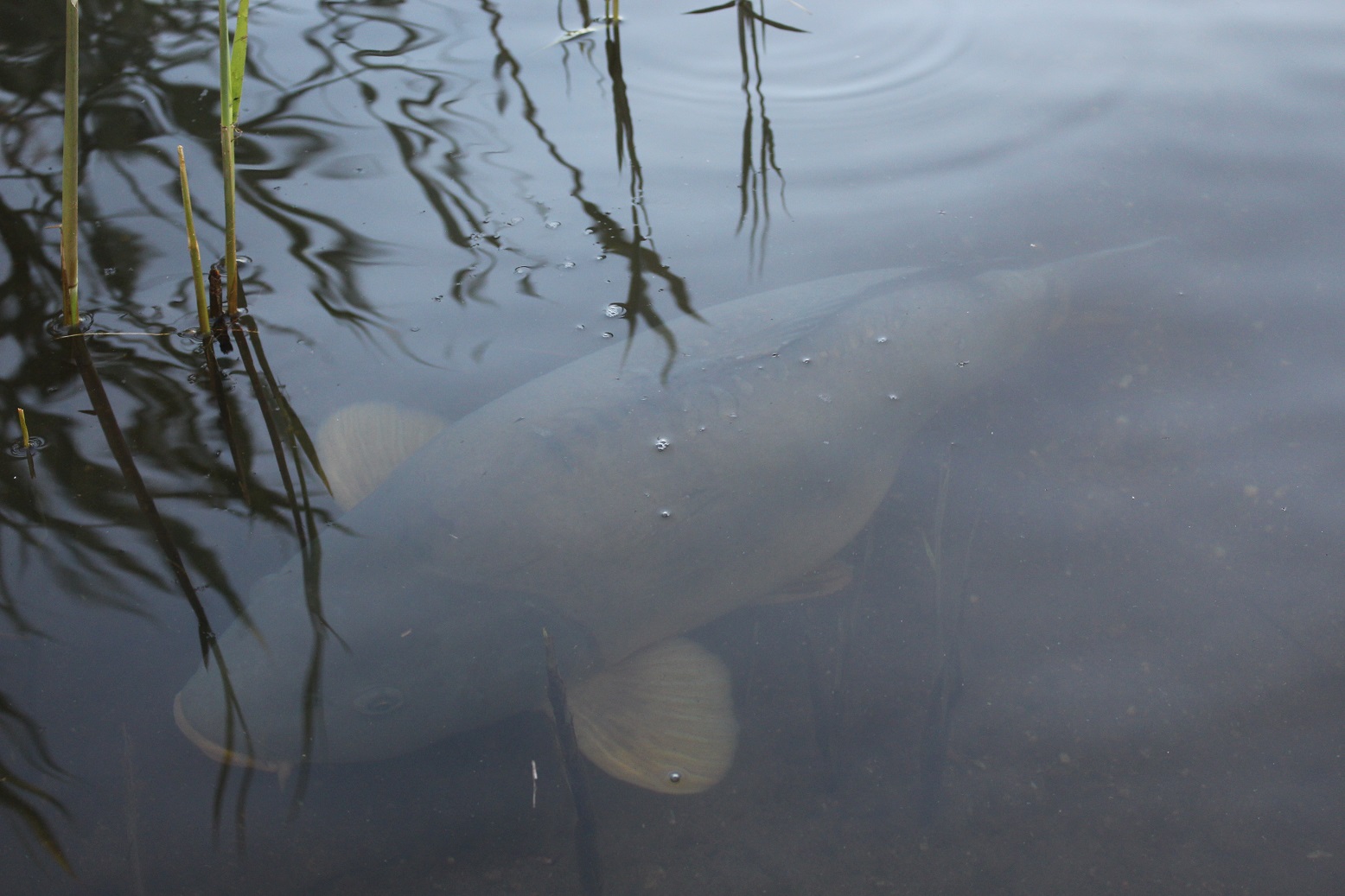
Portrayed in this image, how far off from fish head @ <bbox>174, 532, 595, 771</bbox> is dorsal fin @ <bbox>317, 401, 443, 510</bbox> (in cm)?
28

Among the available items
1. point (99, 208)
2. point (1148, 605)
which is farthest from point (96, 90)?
point (1148, 605)

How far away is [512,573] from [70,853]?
1.12 metres

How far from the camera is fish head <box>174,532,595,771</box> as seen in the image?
7.36ft

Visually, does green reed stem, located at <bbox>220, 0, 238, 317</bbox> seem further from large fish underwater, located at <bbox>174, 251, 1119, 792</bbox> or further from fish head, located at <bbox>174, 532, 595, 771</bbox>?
fish head, located at <bbox>174, 532, 595, 771</bbox>

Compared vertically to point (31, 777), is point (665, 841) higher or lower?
lower

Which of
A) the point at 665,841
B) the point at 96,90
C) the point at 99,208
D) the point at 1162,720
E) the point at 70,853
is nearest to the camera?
the point at 70,853

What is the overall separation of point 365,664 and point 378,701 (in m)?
0.10

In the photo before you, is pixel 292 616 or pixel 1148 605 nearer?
pixel 292 616

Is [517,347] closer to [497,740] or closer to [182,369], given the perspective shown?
[182,369]

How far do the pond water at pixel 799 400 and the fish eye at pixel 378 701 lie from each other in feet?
0.45

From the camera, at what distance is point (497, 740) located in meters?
2.40

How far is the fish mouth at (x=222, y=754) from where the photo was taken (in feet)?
7.18

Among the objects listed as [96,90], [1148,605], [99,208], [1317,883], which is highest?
[96,90]

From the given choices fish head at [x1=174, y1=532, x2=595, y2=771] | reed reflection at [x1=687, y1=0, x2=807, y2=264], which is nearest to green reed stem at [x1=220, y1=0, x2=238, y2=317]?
fish head at [x1=174, y1=532, x2=595, y2=771]
